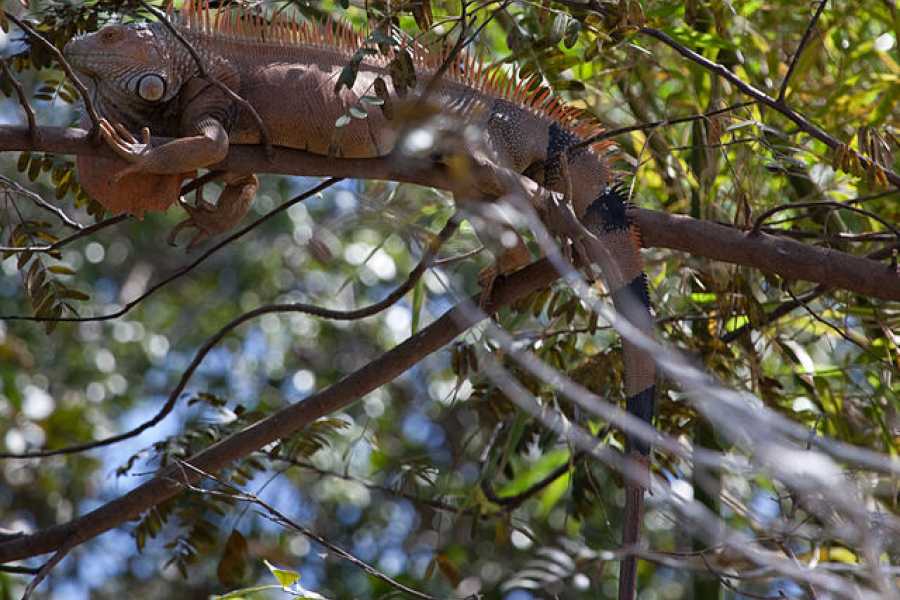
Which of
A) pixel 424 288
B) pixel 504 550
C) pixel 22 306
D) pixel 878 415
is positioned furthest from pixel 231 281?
pixel 878 415

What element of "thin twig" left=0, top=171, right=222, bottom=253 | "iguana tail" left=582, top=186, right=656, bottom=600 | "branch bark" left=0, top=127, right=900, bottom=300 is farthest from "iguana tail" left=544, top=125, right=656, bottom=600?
"thin twig" left=0, top=171, right=222, bottom=253

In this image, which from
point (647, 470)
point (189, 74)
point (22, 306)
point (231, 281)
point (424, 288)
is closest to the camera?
point (647, 470)

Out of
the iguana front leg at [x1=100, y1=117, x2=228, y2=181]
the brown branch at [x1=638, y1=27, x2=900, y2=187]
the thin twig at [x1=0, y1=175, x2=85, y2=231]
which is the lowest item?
the thin twig at [x1=0, y1=175, x2=85, y2=231]

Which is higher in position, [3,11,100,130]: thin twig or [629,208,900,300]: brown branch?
[629,208,900,300]: brown branch

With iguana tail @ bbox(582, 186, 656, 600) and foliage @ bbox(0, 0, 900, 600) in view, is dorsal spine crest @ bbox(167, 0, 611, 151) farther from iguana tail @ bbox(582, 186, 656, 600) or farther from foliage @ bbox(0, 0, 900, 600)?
iguana tail @ bbox(582, 186, 656, 600)

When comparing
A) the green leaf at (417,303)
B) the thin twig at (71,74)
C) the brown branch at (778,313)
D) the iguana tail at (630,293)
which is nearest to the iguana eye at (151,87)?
the thin twig at (71,74)

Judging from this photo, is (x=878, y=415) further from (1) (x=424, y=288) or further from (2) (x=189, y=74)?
(2) (x=189, y=74)

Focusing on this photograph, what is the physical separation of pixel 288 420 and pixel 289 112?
79 cm

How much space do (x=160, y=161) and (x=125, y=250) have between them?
15.9 feet

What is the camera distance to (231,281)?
25.0 feet

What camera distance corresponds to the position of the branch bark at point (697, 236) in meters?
2.91

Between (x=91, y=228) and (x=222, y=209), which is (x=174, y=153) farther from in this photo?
(x=222, y=209)

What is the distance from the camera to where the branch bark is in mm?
2914

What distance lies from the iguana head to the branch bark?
39 cm
